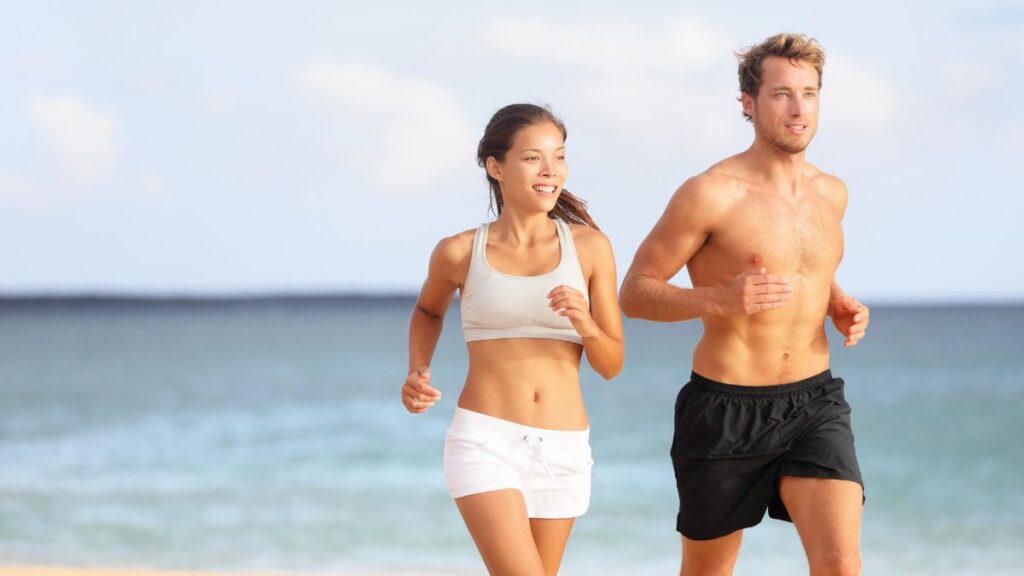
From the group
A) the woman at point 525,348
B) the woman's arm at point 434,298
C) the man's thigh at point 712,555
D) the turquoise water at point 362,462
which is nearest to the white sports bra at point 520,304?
the woman at point 525,348

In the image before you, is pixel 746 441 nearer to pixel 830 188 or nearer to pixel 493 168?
pixel 830 188

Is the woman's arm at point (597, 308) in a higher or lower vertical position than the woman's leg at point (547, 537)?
higher

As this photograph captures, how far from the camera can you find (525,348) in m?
4.34

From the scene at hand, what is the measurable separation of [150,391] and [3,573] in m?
19.9

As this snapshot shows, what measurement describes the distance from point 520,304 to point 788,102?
1.00m

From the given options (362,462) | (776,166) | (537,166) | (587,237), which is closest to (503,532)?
(587,237)

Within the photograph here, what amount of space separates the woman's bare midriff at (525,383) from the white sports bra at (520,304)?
3 centimetres

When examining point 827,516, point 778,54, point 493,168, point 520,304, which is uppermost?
point 778,54

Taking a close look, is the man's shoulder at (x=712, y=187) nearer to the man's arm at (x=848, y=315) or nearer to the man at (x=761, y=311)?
Result: the man at (x=761, y=311)

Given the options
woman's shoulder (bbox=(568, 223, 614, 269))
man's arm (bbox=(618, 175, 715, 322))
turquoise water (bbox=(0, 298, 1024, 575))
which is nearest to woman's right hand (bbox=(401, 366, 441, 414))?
woman's shoulder (bbox=(568, 223, 614, 269))

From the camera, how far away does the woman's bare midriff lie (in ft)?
14.1

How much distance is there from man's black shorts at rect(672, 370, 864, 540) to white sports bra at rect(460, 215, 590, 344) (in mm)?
559

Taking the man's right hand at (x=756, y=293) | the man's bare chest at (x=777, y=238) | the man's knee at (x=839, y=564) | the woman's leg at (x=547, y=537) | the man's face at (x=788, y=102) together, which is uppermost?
the man's face at (x=788, y=102)

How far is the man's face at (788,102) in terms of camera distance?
15.0 feet
